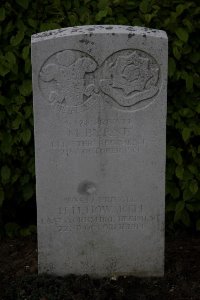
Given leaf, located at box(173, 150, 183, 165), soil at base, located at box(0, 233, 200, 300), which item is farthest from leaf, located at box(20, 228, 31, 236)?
leaf, located at box(173, 150, 183, 165)

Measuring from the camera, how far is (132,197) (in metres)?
4.21

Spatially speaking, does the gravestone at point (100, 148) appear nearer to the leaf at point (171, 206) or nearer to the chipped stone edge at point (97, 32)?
the chipped stone edge at point (97, 32)

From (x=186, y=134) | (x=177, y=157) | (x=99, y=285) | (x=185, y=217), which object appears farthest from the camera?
(x=185, y=217)

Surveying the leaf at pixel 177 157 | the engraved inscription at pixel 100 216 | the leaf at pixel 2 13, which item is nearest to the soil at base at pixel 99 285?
the engraved inscription at pixel 100 216

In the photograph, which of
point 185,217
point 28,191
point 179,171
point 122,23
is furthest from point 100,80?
point 185,217

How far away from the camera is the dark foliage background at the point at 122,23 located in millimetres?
4672

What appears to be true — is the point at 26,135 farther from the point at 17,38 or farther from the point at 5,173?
the point at 17,38

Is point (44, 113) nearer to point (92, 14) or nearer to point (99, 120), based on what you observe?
point (99, 120)

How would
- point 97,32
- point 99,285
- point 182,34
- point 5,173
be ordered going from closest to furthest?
1. point 97,32
2. point 99,285
3. point 182,34
4. point 5,173

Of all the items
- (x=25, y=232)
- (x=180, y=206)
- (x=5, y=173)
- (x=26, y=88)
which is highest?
(x=26, y=88)

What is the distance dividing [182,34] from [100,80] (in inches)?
38.6

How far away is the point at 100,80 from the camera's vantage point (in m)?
3.98

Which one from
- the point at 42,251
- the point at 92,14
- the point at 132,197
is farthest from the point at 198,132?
the point at 42,251

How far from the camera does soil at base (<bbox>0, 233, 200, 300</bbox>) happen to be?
13.4 feet
